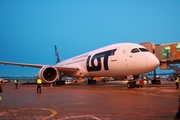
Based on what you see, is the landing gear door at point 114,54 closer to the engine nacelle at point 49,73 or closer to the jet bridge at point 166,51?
the jet bridge at point 166,51

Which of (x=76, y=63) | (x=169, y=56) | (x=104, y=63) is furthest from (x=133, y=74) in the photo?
(x=76, y=63)

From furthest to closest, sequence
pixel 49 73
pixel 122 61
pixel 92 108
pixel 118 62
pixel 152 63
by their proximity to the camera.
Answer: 1. pixel 49 73
2. pixel 118 62
3. pixel 122 61
4. pixel 152 63
5. pixel 92 108

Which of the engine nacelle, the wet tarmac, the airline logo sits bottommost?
the wet tarmac

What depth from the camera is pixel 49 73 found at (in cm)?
2272

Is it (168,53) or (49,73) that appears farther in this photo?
(49,73)

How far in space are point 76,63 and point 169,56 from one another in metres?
10.9

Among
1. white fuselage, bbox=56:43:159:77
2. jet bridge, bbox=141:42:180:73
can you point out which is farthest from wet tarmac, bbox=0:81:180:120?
jet bridge, bbox=141:42:180:73

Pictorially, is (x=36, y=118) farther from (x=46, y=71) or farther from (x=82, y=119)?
(x=46, y=71)

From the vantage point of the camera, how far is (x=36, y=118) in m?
5.41

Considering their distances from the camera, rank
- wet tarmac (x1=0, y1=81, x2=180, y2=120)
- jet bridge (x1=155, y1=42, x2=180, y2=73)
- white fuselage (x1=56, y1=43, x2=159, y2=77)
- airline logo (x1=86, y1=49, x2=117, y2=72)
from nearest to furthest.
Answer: wet tarmac (x1=0, y1=81, x2=180, y2=120)
white fuselage (x1=56, y1=43, x2=159, y2=77)
airline logo (x1=86, y1=49, x2=117, y2=72)
jet bridge (x1=155, y1=42, x2=180, y2=73)

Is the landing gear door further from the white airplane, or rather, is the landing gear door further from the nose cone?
the nose cone

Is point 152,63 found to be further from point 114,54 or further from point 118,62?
point 114,54

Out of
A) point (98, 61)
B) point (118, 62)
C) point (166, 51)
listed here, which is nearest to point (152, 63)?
point (118, 62)

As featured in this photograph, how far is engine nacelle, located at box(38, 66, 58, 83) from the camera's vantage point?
21125 mm
